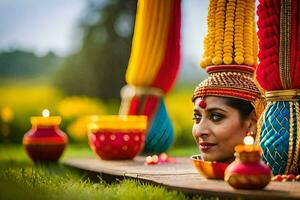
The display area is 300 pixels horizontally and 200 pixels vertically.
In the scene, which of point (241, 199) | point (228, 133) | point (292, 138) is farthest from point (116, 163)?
point (241, 199)

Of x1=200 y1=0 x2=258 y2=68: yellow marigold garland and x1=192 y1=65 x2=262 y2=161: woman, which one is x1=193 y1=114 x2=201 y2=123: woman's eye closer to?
x1=192 y1=65 x2=262 y2=161: woman

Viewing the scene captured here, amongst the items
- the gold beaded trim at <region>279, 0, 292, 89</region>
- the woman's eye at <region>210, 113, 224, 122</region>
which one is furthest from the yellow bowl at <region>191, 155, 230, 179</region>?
the gold beaded trim at <region>279, 0, 292, 89</region>

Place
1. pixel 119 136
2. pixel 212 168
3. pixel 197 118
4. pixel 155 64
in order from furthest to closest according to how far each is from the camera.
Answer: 1. pixel 155 64
2. pixel 119 136
3. pixel 197 118
4. pixel 212 168

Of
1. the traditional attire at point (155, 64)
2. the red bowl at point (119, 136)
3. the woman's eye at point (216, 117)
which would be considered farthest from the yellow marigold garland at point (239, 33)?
the traditional attire at point (155, 64)

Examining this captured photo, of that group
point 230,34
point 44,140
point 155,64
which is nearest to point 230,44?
point 230,34

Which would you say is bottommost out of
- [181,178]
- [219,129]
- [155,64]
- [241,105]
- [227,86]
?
[181,178]

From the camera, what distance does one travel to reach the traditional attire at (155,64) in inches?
238

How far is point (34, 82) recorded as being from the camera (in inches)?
394

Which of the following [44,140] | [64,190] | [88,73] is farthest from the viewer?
[88,73]

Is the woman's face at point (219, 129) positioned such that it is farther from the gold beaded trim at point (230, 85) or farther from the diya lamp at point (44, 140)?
the diya lamp at point (44, 140)

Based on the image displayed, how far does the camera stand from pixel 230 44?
4188mm

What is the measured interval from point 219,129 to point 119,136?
1.87 meters

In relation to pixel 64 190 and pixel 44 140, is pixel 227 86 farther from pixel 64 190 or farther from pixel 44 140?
pixel 44 140

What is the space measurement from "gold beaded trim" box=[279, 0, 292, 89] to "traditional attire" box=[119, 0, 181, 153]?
2.42 meters
